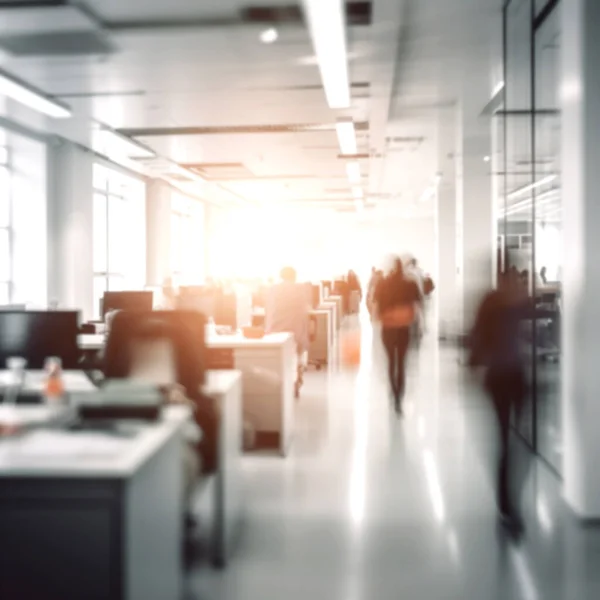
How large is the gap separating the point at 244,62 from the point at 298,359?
3.97 metres

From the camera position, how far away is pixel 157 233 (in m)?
17.2

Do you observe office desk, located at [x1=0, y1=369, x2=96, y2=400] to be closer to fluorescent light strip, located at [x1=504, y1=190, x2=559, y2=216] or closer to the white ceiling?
the white ceiling

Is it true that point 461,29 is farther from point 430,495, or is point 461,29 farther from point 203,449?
point 203,449

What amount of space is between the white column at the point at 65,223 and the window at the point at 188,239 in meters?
8.03

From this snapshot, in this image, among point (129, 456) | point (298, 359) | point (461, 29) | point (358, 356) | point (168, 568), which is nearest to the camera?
point (129, 456)

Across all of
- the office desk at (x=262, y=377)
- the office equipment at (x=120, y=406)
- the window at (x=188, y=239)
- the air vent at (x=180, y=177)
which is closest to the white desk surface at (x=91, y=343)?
the office desk at (x=262, y=377)

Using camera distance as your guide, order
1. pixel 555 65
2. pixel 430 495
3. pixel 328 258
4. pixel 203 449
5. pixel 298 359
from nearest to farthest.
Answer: pixel 203 449 → pixel 430 495 → pixel 555 65 → pixel 298 359 → pixel 328 258

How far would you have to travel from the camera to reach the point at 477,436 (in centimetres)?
732

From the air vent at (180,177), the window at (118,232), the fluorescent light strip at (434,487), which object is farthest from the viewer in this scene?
the air vent at (180,177)

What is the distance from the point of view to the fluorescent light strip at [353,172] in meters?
14.4

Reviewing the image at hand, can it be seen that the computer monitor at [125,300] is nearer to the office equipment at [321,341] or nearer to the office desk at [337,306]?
the office equipment at [321,341]

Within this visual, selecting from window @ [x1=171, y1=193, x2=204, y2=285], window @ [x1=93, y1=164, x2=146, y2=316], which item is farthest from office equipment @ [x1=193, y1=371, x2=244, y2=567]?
window @ [x1=171, y1=193, x2=204, y2=285]

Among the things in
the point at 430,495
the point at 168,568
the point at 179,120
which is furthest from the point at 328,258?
the point at 168,568

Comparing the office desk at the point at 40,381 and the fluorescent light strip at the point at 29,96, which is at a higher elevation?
the fluorescent light strip at the point at 29,96
